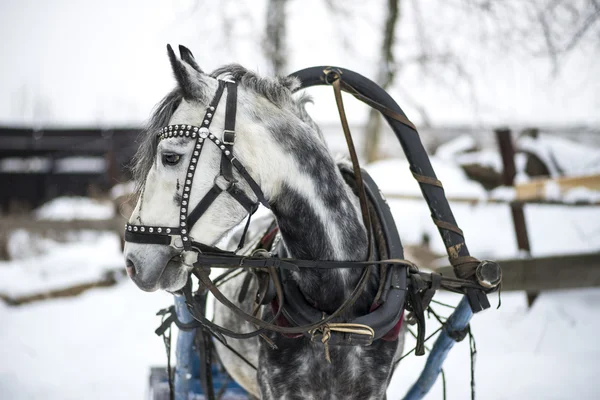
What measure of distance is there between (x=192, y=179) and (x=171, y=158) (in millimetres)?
113

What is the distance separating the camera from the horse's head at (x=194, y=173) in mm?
1530

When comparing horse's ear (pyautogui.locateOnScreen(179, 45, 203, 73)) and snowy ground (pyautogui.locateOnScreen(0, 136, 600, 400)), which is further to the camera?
Answer: snowy ground (pyautogui.locateOnScreen(0, 136, 600, 400))

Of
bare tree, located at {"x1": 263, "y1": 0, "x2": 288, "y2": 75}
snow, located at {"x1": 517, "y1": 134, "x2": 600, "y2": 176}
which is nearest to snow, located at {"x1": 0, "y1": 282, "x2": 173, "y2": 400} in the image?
bare tree, located at {"x1": 263, "y1": 0, "x2": 288, "y2": 75}

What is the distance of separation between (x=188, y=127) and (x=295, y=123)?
395 millimetres

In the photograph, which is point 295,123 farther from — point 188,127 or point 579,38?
point 579,38

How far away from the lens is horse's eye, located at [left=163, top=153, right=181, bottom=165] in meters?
1.54

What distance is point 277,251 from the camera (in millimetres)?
1932

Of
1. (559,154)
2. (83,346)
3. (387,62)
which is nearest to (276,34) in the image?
(387,62)

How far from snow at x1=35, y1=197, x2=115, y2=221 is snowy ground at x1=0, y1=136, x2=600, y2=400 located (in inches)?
86.1

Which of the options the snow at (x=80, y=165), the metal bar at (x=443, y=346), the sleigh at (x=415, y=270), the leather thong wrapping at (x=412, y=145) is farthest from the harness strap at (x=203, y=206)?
the snow at (x=80, y=165)

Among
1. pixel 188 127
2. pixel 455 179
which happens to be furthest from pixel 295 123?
pixel 455 179

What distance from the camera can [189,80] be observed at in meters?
1.56

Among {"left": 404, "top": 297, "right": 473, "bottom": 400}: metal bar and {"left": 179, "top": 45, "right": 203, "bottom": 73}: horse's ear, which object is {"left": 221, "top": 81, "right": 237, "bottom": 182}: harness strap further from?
{"left": 404, "top": 297, "right": 473, "bottom": 400}: metal bar

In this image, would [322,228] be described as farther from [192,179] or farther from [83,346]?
[83,346]
